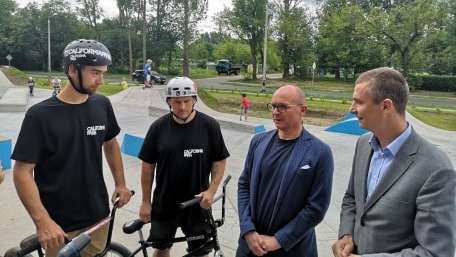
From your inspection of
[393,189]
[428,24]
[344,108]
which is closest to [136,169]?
[393,189]

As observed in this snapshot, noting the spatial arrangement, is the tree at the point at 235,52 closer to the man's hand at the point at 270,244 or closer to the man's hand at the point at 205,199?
the man's hand at the point at 205,199

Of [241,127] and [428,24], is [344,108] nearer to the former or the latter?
[241,127]

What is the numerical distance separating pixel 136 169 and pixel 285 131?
5030mm

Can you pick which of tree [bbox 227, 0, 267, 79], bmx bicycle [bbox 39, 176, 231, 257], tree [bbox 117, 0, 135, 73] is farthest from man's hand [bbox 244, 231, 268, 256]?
tree [bbox 117, 0, 135, 73]

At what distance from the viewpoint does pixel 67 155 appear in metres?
2.42

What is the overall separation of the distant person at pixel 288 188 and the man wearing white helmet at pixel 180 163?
0.48 m

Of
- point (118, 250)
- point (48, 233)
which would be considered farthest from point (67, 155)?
point (118, 250)

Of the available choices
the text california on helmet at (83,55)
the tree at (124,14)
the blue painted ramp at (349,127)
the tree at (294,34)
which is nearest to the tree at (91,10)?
the tree at (124,14)

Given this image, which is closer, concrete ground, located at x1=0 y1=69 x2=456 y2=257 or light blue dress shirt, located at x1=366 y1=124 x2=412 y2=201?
light blue dress shirt, located at x1=366 y1=124 x2=412 y2=201

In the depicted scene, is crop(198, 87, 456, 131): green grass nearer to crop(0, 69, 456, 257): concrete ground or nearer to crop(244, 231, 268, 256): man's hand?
crop(0, 69, 456, 257): concrete ground

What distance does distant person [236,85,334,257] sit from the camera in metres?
2.36

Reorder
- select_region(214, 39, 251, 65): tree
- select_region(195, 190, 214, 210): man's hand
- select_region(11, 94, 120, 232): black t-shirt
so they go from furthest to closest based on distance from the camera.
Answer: select_region(214, 39, 251, 65): tree < select_region(195, 190, 214, 210): man's hand < select_region(11, 94, 120, 232): black t-shirt

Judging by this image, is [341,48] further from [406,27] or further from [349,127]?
[349,127]

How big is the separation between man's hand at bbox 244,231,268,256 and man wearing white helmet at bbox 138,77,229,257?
459 mm
